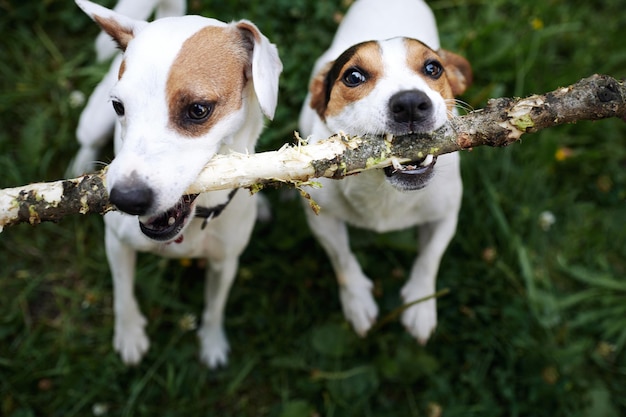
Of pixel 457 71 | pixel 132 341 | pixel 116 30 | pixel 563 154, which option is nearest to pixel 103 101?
pixel 116 30

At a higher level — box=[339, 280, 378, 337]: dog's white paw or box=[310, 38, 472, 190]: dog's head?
box=[310, 38, 472, 190]: dog's head

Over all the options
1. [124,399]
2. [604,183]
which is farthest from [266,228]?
[604,183]

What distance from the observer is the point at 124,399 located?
4.16 meters

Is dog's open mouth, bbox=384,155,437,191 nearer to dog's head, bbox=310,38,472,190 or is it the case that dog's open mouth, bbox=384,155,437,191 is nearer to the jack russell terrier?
dog's head, bbox=310,38,472,190

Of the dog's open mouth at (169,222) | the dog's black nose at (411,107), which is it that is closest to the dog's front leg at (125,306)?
the dog's open mouth at (169,222)

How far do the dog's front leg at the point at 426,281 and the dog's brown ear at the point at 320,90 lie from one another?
1.13m

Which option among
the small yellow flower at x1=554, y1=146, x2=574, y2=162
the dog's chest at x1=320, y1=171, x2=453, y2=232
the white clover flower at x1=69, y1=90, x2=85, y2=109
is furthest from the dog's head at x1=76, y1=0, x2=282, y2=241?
the small yellow flower at x1=554, y1=146, x2=574, y2=162

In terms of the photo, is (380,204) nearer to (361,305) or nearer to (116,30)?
(361,305)

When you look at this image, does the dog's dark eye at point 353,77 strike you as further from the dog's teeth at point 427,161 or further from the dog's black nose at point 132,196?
the dog's black nose at point 132,196

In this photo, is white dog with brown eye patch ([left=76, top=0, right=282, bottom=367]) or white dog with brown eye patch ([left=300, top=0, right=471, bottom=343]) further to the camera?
white dog with brown eye patch ([left=300, top=0, right=471, bottom=343])

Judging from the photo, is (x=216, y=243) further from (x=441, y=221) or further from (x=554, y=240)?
(x=554, y=240)

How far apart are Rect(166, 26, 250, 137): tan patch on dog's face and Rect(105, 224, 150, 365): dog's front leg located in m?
1.13

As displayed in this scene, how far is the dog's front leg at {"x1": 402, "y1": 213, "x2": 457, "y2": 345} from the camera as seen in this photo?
12.8 ft

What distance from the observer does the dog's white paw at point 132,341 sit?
405cm
